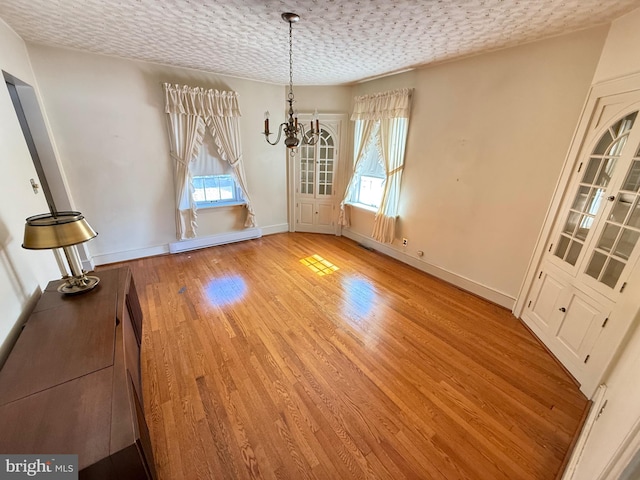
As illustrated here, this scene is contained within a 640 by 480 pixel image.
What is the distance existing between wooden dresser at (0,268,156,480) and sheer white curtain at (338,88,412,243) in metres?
3.57

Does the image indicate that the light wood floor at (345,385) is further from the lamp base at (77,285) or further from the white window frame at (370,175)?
the white window frame at (370,175)

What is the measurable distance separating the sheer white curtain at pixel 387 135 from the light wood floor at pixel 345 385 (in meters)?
1.27

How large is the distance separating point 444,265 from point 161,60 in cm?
471

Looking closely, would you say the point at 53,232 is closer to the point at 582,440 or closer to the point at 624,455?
the point at 624,455

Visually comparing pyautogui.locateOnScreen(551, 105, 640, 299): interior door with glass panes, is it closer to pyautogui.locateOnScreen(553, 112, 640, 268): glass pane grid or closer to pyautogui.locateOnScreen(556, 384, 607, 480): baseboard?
pyautogui.locateOnScreen(553, 112, 640, 268): glass pane grid

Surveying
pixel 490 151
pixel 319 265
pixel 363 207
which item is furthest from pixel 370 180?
pixel 490 151

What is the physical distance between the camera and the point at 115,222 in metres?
3.68

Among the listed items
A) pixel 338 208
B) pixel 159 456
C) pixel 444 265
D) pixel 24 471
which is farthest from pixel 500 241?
pixel 24 471

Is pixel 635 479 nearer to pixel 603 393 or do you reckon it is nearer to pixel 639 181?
pixel 603 393

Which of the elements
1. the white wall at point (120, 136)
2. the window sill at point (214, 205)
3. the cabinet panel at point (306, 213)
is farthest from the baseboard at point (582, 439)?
the white wall at point (120, 136)

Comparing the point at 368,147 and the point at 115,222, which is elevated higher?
the point at 368,147

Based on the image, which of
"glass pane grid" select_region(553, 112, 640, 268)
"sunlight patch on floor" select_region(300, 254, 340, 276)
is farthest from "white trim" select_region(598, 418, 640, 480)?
"sunlight patch on floor" select_region(300, 254, 340, 276)

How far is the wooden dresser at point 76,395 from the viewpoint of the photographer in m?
0.90

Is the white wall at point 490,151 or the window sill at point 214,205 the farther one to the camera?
the window sill at point 214,205
